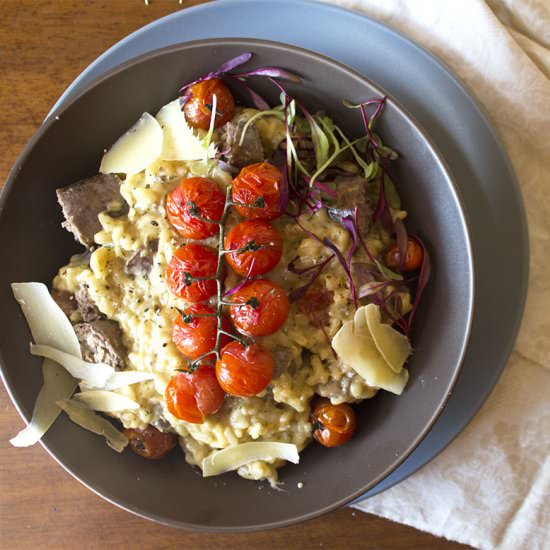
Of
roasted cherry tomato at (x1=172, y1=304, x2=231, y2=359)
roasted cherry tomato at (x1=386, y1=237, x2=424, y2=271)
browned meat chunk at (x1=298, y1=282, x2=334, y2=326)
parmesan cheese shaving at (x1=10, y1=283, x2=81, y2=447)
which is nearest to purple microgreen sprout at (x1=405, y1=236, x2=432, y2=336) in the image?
roasted cherry tomato at (x1=386, y1=237, x2=424, y2=271)

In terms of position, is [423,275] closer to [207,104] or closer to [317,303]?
[317,303]

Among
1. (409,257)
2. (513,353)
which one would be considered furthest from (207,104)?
(513,353)

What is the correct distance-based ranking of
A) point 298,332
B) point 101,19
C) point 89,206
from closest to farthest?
point 298,332 → point 89,206 → point 101,19

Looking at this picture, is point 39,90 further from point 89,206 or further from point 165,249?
point 165,249

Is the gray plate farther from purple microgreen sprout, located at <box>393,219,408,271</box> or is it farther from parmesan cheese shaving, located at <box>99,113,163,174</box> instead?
parmesan cheese shaving, located at <box>99,113,163,174</box>

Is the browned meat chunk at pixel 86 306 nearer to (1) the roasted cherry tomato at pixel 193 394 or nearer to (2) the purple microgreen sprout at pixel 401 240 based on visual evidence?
(1) the roasted cherry tomato at pixel 193 394

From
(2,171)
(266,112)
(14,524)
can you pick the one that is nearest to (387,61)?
(266,112)
